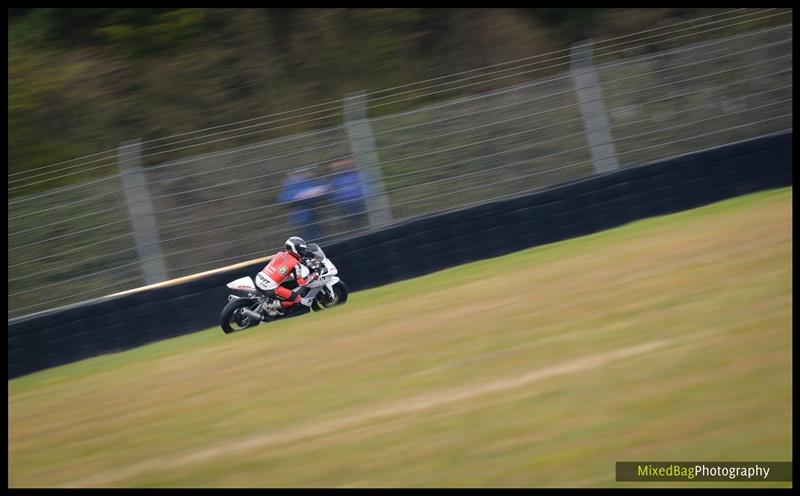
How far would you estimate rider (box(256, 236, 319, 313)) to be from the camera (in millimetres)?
8602

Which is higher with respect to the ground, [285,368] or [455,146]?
[455,146]

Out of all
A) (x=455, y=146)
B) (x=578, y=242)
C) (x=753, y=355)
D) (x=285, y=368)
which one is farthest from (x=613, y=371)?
(x=455, y=146)

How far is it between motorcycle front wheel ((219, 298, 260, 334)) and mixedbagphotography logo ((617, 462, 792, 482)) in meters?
5.35

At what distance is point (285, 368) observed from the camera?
21.4ft

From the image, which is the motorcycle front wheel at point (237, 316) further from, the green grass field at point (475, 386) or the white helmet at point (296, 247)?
the white helmet at point (296, 247)

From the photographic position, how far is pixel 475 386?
5.21 metres

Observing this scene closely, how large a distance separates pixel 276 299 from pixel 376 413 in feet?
12.4

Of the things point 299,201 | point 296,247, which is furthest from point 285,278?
point 299,201

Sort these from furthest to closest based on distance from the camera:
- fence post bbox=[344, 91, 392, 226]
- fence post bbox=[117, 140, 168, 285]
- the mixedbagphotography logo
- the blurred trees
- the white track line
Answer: the blurred trees < fence post bbox=[344, 91, 392, 226] < fence post bbox=[117, 140, 168, 285] < the white track line < the mixedbagphotography logo

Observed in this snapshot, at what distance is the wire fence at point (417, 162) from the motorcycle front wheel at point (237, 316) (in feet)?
4.03

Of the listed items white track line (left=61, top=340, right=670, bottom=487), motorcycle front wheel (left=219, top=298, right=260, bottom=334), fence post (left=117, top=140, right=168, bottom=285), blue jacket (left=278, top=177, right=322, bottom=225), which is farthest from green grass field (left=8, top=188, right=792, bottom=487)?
blue jacket (left=278, top=177, right=322, bottom=225)

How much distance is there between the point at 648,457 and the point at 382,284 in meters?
5.54

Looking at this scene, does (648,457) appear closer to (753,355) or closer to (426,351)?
(753,355)

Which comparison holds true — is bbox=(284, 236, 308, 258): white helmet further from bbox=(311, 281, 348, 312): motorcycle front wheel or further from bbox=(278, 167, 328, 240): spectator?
bbox=(278, 167, 328, 240): spectator
